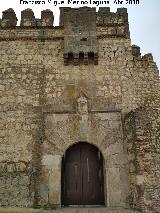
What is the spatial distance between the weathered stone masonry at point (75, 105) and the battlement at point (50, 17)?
A: 0.10 feet

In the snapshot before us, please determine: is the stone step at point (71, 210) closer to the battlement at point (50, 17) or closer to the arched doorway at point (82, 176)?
the arched doorway at point (82, 176)

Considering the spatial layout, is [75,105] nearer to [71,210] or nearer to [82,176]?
[82,176]

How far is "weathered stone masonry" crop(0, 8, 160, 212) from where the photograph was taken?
8.13 m

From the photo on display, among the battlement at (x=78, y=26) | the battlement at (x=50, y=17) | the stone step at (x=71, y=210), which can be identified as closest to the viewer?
the stone step at (x=71, y=210)

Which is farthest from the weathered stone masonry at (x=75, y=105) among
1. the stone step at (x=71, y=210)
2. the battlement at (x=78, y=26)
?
the stone step at (x=71, y=210)

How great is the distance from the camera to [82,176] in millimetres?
8633

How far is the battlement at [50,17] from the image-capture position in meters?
9.91

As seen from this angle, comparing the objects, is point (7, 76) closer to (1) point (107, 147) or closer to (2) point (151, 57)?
(1) point (107, 147)

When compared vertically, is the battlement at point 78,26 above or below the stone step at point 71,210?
above

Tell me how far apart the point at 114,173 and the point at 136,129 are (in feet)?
4.13

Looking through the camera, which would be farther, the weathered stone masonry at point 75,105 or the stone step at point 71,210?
the weathered stone masonry at point 75,105

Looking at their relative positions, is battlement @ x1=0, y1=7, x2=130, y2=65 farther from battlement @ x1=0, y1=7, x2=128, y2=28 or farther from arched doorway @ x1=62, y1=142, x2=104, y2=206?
arched doorway @ x1=62, y1=142, x2=104, y2=206

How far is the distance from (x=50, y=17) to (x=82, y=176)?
4.89m

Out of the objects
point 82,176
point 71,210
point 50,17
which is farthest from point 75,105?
point 50,17
